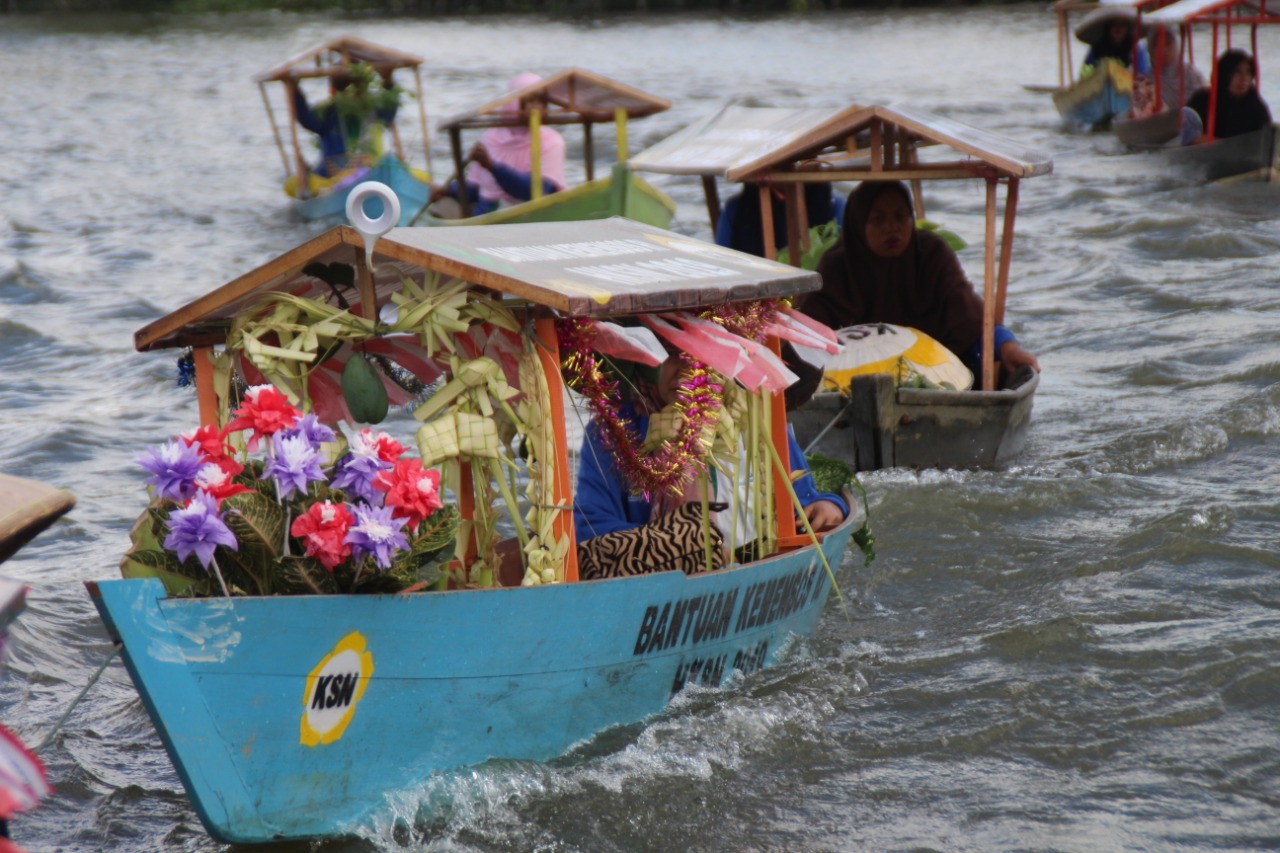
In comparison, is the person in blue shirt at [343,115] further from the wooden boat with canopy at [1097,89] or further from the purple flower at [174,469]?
the purple flower at [174,469]

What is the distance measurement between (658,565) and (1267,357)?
20.2ft

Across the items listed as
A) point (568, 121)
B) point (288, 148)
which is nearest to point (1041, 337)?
point (568, 121)

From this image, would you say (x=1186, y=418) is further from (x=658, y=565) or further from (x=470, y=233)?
(x=470, y=233)

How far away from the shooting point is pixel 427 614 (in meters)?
3.28

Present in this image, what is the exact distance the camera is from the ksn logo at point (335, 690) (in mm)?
3188

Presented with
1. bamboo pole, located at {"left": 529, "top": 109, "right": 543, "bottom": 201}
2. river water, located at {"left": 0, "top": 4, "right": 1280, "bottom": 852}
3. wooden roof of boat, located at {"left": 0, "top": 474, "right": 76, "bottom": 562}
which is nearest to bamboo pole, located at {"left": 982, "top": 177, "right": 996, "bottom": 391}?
river water, located at {"left": 0, "top": 4, "right": 1280, "bottom": 852}

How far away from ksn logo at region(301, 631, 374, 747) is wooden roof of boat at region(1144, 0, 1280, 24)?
38.9 feet

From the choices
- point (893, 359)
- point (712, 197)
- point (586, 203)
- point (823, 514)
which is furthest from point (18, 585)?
point (586, 203)

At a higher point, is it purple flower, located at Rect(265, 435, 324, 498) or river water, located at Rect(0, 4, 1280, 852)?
purple flower, located at Rect(265, 435, 324, 498)

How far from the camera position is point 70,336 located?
444 inches

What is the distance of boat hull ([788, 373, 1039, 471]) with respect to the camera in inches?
258

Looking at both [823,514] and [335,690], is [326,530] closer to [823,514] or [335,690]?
[335,690]

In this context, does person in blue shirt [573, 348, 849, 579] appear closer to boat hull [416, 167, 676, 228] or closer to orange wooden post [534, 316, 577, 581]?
orange wooden post [534, 316, 577, 581]

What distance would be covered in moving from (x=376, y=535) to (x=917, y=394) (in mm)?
3946
